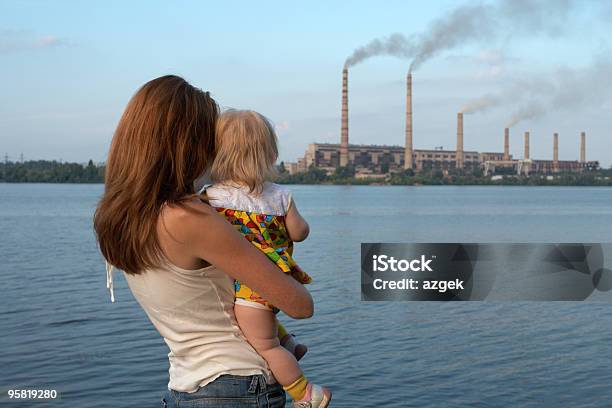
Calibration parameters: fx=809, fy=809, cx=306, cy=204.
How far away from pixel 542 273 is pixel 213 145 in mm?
18271

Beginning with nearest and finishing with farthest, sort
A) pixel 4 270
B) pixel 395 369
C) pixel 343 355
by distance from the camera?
pixel 395 369 → pixel 343 355 → pixel 4 270

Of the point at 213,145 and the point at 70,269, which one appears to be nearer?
the point at 213,145

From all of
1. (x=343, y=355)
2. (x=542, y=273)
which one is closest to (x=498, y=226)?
(x=542, y=273)

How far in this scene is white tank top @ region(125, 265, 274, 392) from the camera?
1640 millimetres

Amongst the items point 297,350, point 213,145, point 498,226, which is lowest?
point 498,226

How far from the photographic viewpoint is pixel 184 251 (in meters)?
1.56

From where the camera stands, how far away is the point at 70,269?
19.1 m

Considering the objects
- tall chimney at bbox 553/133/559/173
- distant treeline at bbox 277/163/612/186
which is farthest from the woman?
tall chimney at bbox 553/133/559/173

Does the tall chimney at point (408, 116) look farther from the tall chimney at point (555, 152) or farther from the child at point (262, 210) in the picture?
the child at point (262, 210)

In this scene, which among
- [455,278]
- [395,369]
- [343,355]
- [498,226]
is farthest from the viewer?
[498,226]

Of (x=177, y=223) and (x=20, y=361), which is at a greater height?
(x=177, y=223)

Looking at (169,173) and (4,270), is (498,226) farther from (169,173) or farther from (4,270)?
(169,173)

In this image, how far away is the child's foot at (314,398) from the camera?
188cm
